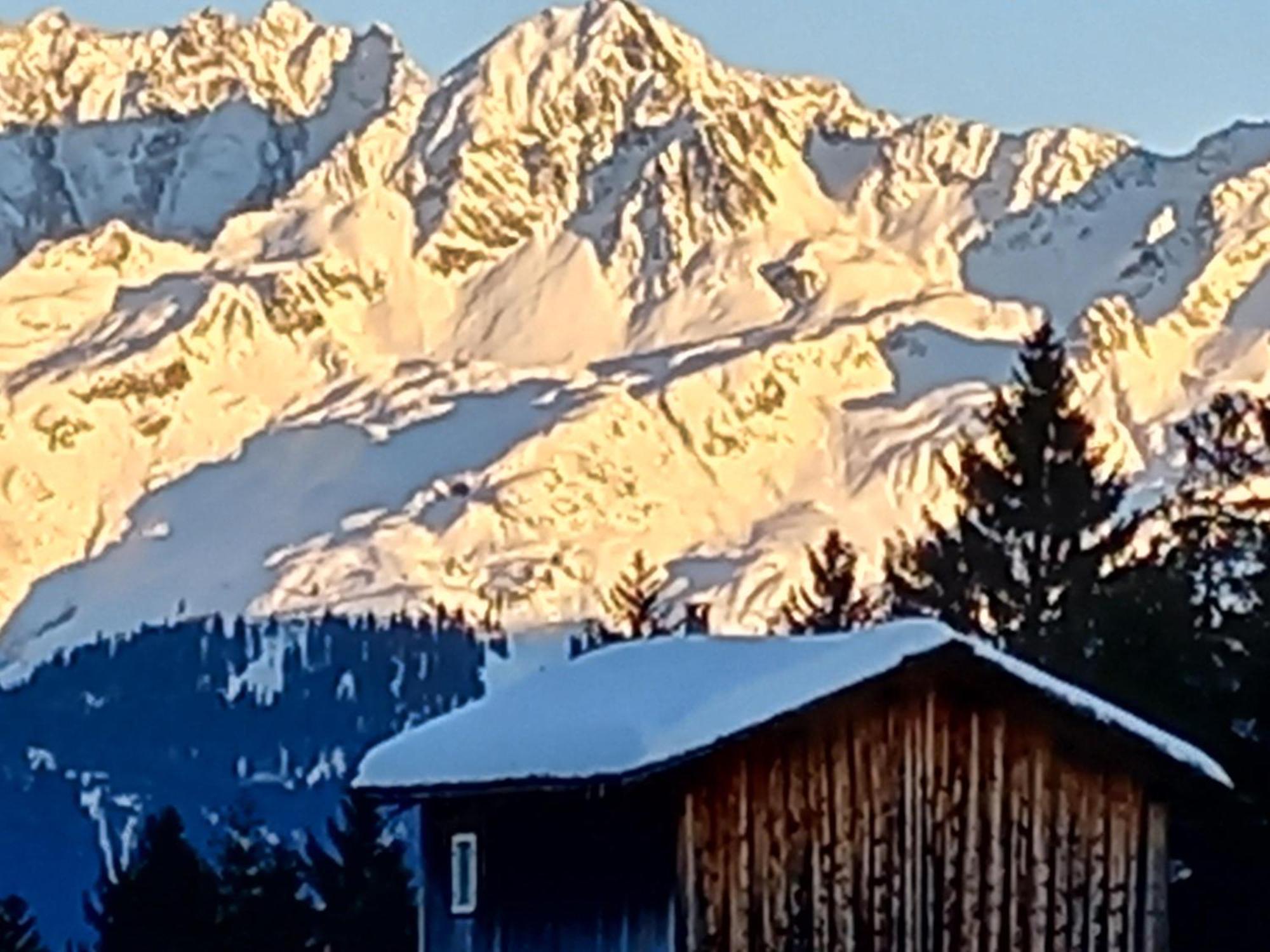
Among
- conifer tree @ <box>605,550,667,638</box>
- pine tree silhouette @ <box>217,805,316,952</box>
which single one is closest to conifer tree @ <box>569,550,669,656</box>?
conifer tree @ <box>605,550,667,638</box>

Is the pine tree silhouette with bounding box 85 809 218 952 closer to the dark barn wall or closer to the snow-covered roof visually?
the snow-covered roof

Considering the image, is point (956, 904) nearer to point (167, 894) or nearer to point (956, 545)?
point (956, 545)

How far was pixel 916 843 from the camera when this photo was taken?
31281 mm

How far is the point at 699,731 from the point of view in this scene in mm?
30109

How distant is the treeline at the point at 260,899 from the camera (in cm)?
5878

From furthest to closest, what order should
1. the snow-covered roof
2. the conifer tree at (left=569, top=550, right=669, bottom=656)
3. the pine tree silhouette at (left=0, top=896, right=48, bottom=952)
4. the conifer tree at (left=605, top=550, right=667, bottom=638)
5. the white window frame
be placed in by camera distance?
the conifer tree at (left=605, top=550, right=667, bottom=638) < the conifer tree at (left=569, top=550, right=669, bottom=656) < the pine tree silhouette at (left=0, top=896, right=48, bottom=952) < the white window frame < the snow-covered roof

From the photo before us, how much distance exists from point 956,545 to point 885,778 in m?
23.1

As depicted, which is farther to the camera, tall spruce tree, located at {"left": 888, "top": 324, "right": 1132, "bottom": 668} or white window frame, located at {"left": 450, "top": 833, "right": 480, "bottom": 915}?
tall spruce tree, located at {"left": 888, "top": 324, "right": 1132, "bottom": 668}

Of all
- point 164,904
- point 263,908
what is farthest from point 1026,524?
point 164,904

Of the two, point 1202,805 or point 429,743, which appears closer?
point 429,743

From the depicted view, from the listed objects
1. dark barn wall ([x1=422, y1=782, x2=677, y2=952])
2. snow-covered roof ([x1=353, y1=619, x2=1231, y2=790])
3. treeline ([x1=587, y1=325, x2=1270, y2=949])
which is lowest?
dark barn wall ([x1=422, y1=782, x2=677, y2=952])

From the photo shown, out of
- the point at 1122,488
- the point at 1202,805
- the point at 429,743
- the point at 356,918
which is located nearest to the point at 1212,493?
the point at 1122,488

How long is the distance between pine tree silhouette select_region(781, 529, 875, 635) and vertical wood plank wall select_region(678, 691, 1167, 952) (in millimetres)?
26935

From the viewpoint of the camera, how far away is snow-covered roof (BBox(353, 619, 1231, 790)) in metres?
30.3
